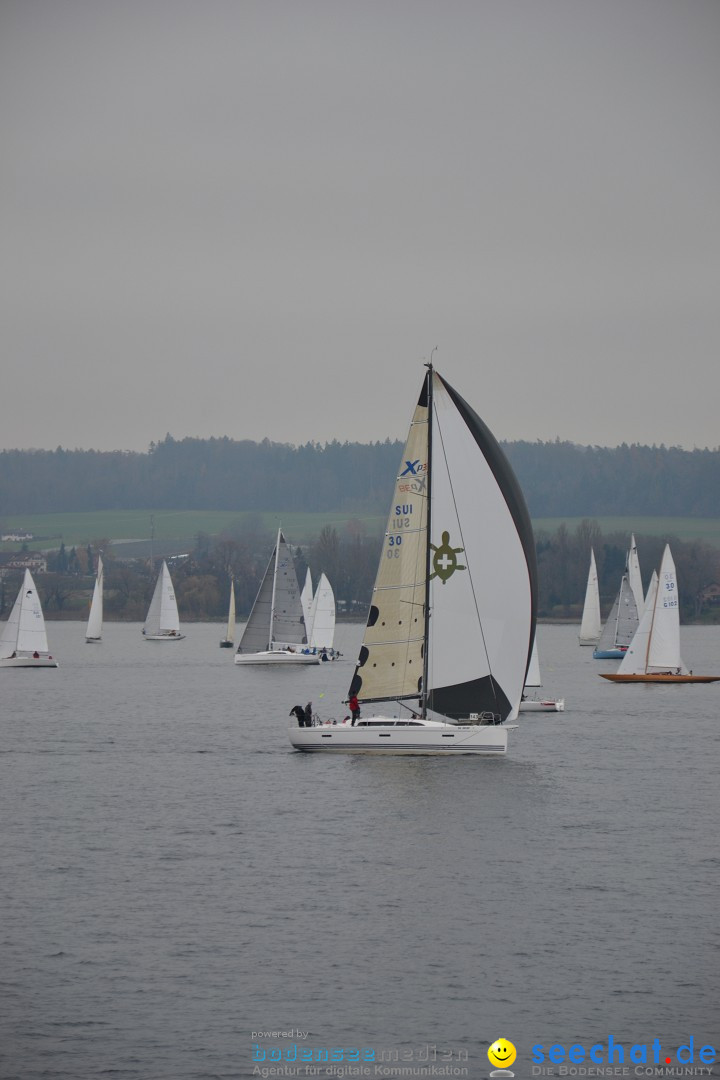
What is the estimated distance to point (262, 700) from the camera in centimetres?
6650

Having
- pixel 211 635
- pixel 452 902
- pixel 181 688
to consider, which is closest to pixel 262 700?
pixel 181 688

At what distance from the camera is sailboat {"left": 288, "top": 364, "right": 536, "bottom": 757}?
39.7 m

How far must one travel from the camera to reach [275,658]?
8919cm

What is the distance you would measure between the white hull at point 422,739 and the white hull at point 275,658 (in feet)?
162

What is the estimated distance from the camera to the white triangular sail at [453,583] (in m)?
39.8

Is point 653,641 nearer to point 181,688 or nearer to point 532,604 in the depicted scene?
point 181,688

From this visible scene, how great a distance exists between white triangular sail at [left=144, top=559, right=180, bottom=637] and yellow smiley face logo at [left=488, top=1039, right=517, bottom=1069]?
366 feet

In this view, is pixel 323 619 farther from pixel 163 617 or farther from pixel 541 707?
pixel 541 707

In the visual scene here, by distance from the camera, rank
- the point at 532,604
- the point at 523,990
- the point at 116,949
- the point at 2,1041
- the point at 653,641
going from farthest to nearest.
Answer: the point at 653,641, the point at 532,604, the point at 116,949, the point at 523,990, the point at 2,1041

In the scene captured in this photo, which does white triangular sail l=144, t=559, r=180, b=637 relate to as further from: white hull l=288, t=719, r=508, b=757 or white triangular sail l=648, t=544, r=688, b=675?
white hull l=288, t=719, r=508, b=757

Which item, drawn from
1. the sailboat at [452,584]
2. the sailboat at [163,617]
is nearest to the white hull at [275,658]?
the sailboat at [163,617]

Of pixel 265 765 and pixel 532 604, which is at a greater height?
pixel 532 604

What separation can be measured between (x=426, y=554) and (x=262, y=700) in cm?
2793

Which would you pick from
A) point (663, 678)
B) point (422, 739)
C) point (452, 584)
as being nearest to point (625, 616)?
point (663, 678)
